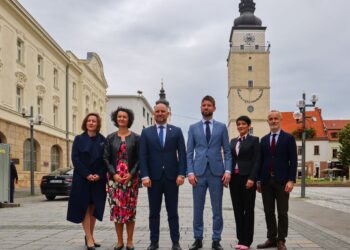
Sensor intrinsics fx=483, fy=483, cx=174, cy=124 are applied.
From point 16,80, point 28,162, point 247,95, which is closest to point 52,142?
point 28,162

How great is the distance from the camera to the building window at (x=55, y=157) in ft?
118

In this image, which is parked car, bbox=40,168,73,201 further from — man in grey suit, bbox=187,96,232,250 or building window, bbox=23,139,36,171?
man in grey suit, bbox=187,96,232,250

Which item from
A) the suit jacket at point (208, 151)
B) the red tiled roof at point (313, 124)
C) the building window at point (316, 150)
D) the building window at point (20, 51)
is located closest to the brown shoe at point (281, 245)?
the suit jacket at point (208, 151)

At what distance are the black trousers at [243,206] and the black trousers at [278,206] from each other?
25 centimetres

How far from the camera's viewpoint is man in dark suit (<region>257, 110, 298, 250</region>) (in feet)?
22.5

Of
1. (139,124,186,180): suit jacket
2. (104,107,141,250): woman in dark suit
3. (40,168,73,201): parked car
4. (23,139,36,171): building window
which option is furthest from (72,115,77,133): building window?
(139,124,186,180): suit jacket

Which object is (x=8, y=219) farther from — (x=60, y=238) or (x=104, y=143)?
(x=104, y=143)

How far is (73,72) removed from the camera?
42.0 metres

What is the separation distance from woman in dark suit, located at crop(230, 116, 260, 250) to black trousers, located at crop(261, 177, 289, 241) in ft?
0.81

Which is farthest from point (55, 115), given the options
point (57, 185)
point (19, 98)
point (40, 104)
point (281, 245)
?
point (281, 245)

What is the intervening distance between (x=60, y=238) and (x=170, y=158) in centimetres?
256

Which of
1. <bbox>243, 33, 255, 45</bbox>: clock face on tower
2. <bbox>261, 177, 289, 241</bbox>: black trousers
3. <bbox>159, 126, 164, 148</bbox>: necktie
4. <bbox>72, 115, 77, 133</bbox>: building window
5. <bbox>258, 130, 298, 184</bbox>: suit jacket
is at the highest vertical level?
<bbox>243, 33, 255, 45</bbox>: clock face on tower

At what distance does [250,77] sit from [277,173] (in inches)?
3159

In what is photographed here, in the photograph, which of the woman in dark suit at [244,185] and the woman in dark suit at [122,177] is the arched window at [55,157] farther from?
the woman in dark suit at [244,185]
